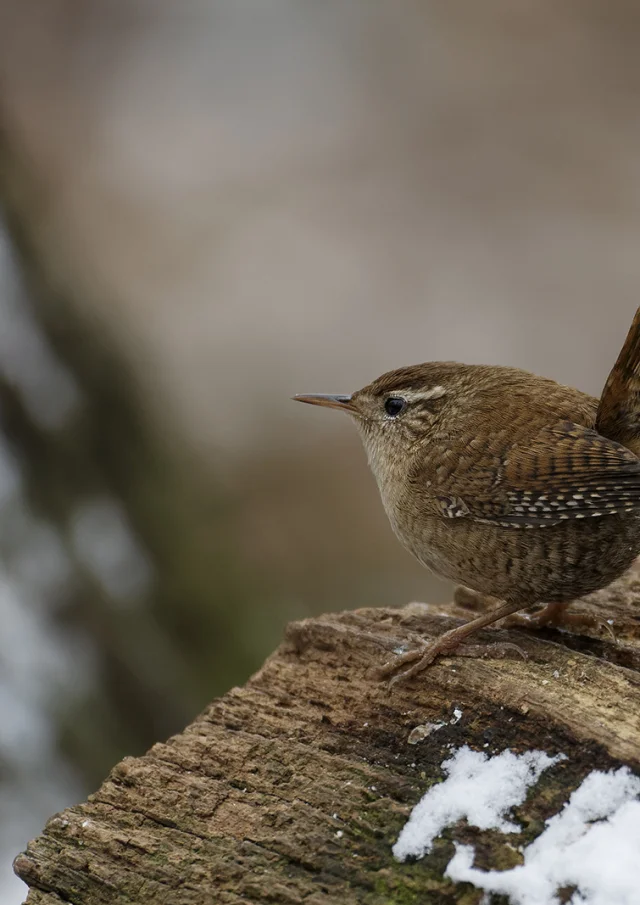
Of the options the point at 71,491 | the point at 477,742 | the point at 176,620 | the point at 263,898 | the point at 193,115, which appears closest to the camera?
the point at 263,898

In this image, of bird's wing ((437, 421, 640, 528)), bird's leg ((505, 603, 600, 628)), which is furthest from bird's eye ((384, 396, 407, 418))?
bird's leg ((505, 603, 600, 628))

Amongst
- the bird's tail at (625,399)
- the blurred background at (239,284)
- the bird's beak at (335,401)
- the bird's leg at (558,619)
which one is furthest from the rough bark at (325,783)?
the blurred background at (239,284)

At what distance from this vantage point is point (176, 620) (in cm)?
543

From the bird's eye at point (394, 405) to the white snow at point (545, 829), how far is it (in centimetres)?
140

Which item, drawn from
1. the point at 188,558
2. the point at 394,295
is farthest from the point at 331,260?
the point at 188,558

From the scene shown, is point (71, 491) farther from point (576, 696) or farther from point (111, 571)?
point (576, 696)

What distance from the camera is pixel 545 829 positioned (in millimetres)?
2119

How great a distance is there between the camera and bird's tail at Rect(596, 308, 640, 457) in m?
2.73

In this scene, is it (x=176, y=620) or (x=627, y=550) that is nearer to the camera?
(x=627, y=550)

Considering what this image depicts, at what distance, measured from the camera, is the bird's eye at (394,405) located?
343 cm

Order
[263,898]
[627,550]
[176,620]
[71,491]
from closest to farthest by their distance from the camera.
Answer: [263,898] < [627,550] < [71,491] < [176,620]

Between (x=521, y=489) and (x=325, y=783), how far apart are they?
3.38ft

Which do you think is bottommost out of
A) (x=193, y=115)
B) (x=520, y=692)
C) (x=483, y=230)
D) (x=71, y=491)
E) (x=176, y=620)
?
(x=176, y=620)

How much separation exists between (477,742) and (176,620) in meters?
3.26
